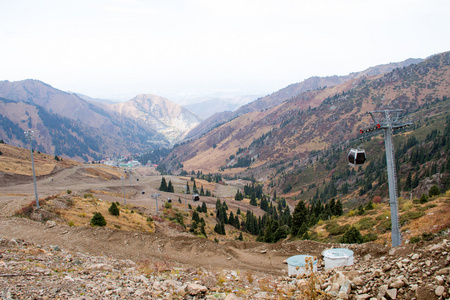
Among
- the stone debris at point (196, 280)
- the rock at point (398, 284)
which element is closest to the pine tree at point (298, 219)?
the stone debris at point (196, 280)

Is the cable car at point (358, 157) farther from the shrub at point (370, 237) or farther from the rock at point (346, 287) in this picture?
the shrub at point (370, 237)

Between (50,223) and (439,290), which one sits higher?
(439,290)

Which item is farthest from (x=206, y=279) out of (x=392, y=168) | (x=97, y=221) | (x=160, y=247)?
(x=97, y=221)

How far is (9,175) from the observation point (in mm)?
69312

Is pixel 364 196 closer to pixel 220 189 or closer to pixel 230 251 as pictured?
pixel 220 189

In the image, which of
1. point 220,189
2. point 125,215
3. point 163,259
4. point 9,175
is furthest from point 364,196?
point 9,175

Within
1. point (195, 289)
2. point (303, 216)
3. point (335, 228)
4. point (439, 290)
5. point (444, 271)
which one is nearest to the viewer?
point (439, 290)

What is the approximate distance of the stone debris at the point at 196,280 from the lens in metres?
8.22

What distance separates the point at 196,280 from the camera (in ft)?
46.2

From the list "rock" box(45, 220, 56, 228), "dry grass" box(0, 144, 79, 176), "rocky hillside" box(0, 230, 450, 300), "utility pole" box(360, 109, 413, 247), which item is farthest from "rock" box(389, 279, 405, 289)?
"dry grass" box(0, 144, 79, 176)

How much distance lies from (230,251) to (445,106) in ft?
751

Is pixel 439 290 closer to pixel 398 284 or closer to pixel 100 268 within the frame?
pixel 398 284

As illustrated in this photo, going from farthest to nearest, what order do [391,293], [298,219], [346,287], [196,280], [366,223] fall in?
[298,219] → [366,223] → [196,280] → [346,287] → [391,293]

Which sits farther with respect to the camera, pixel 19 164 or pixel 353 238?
pixel 19 164
